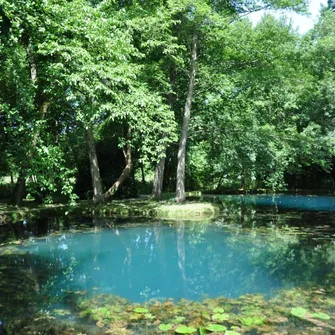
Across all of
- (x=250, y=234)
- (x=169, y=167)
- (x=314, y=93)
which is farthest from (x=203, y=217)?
(x=314, y=93)

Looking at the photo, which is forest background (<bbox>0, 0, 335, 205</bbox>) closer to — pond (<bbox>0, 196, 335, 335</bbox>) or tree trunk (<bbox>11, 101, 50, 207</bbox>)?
tree trunk (<bbox>11, 101, 50, 207</bbox>)

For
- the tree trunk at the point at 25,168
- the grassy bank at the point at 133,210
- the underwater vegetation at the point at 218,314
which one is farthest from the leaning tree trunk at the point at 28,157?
the underwater vegetation at the point at 218,314

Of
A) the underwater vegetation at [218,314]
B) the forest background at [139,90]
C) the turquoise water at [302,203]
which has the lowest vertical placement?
the underwater vegetation at [218,314]

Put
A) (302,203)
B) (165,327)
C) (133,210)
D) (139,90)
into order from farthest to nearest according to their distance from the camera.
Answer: (302,203), (133,210), (139,90), (165,327)

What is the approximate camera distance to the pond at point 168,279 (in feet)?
14.7

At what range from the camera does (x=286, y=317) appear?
4594mm

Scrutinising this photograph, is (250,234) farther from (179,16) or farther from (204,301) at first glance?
(179,16)

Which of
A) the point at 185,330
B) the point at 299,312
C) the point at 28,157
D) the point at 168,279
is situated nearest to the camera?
the point at 185,330

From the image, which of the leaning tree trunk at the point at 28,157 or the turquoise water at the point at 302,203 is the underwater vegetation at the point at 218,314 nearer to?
the leaning tree trunk at the point at 28,157

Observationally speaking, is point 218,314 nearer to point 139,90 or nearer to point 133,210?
point 139,90

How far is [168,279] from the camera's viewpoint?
21.8 feet

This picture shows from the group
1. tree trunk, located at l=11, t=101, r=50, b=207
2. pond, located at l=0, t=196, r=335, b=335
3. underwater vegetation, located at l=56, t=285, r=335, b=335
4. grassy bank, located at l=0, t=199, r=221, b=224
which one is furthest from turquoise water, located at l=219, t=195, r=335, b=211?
underwater vegetation, located at l=56, t=285, r=335, b=335

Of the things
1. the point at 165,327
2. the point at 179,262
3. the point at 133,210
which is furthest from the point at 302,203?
the point at 165,327

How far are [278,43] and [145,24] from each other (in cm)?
→ 584
